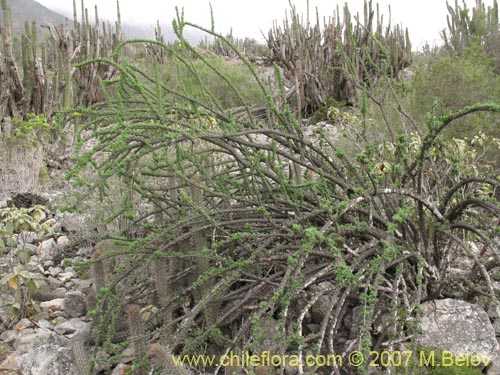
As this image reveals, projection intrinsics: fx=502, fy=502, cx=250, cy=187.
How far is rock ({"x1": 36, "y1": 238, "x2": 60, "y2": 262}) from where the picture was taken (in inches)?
164

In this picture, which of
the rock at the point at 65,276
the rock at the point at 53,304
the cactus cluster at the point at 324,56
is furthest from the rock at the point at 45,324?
the cactus cluster at the point at 324,56

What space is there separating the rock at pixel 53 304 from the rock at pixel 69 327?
0.82 feet

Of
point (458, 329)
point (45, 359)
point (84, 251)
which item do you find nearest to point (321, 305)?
point (458, 329)

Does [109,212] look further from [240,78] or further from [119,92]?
[240,78]

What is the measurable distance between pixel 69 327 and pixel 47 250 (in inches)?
54.6

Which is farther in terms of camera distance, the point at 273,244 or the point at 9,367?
the point at 273,244

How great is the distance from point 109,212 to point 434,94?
454 centimetres

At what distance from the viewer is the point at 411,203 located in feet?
10.1

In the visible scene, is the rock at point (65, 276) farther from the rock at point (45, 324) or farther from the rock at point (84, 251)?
the rock at point (45, 324)

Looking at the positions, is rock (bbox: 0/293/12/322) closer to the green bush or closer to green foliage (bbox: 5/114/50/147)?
green foliage (bbox: 5/114/50/147)

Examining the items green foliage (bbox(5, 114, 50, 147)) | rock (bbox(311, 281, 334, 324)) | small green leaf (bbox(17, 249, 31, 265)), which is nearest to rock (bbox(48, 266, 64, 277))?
small green leaf (bbox(17, 249, 31, 265))

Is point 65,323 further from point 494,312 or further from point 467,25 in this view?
point 467,25

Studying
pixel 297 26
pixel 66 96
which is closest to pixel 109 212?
pixel 66 96

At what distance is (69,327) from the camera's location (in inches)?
120
